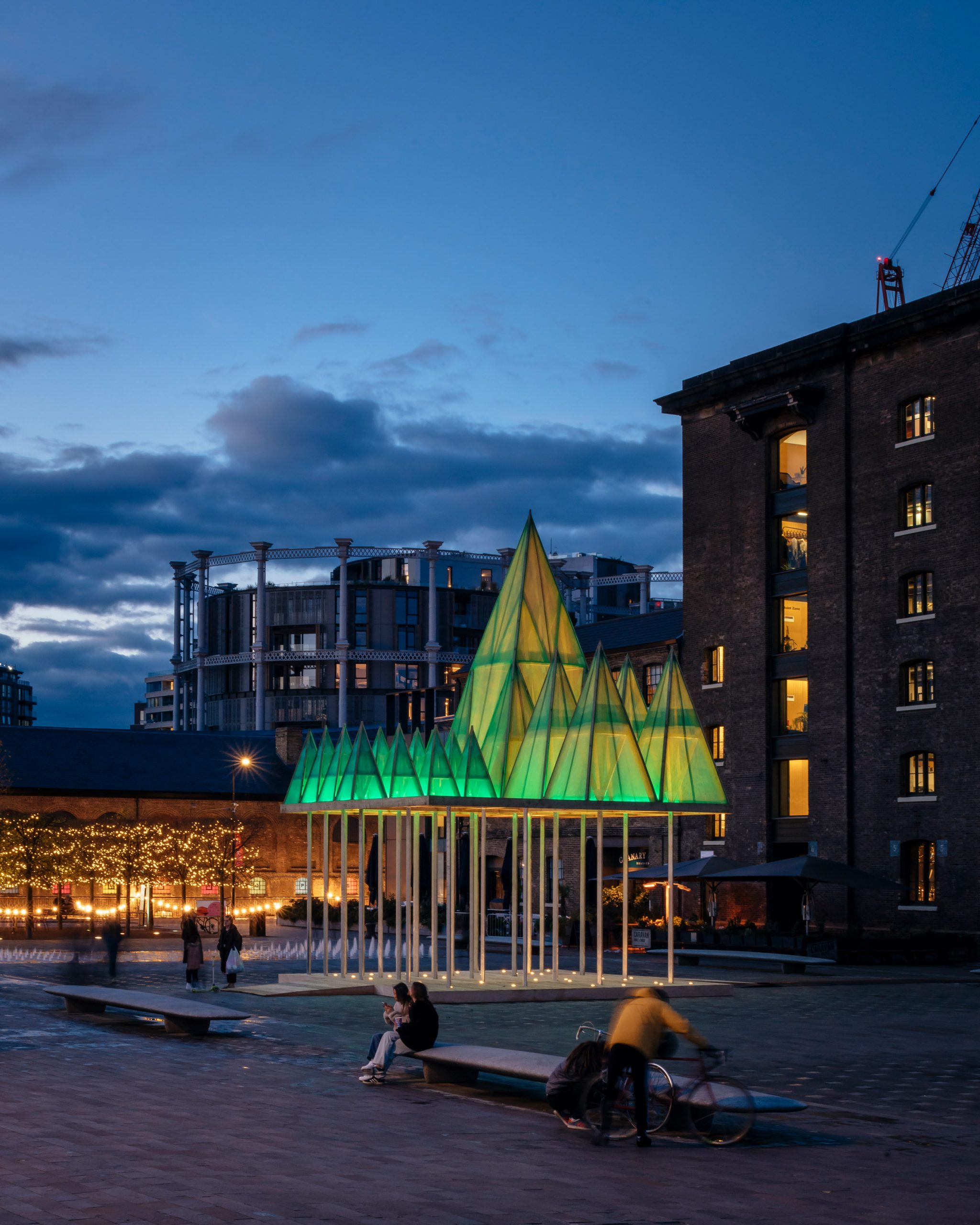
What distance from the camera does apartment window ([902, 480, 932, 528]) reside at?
4700 cm

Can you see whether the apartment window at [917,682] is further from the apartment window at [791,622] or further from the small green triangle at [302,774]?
the small green triangle at [302,774]

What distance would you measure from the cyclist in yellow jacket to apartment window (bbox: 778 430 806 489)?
4087cm

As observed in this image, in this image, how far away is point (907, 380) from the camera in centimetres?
4762

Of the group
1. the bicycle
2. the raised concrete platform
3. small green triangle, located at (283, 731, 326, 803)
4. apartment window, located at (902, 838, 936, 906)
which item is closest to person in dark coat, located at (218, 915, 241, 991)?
the raised concrete platform

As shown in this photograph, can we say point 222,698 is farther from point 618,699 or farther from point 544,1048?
point 544,1048

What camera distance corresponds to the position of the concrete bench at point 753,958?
124ft

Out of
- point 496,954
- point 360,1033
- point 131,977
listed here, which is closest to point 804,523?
point 496,954

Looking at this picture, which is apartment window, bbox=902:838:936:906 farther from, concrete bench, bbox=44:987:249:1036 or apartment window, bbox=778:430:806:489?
concrete bench, bbox=44:987:249:1036

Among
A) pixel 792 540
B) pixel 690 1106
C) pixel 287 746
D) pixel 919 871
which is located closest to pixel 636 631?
pixel 792 540

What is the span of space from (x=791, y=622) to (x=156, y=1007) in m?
34.3

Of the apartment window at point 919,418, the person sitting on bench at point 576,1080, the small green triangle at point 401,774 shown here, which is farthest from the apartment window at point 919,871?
the person sitting on bench at point 576,1080

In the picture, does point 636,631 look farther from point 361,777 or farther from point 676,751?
point 361,777

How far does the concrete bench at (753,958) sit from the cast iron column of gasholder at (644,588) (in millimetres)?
80868

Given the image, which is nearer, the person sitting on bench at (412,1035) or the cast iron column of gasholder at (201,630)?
the person sitting on bench at (412,1035)
